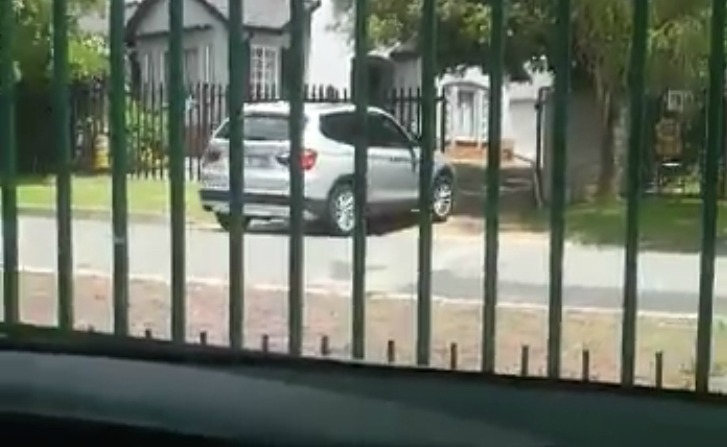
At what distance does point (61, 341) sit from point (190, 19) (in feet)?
1.87

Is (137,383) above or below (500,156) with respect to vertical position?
below

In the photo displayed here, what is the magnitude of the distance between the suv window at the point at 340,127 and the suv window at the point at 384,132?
0.09 feet

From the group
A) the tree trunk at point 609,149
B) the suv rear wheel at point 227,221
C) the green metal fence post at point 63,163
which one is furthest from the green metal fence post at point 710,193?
the green metal fence post at point 63,163

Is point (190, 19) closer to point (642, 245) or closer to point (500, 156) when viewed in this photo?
point (500, 156)

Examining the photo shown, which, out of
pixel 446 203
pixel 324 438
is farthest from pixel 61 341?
pixel 446 203

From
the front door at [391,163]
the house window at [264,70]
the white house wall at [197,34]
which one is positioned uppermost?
the white house wall at [197,34]

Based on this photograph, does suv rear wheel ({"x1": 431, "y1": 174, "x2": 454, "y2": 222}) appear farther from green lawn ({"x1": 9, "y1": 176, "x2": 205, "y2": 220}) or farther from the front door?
green lawn ({"x1": 9, "y1": 176, "x2": 205, "y2": 220})

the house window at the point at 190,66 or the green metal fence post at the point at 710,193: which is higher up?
the house window at the point at 190,66

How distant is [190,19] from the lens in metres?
2.00

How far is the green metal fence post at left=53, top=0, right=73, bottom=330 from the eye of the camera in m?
2.02

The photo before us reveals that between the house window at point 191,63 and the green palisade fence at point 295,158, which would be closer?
the green palisade fence at point 295,158

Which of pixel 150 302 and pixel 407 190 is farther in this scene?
pixel 150 302

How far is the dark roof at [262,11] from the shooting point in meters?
1.95

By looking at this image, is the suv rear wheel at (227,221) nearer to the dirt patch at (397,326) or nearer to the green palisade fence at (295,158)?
the green palisade fence at (295,158)
